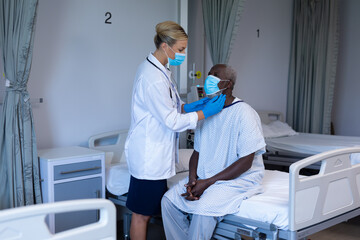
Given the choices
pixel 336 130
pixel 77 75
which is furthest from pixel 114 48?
pixel 336 130

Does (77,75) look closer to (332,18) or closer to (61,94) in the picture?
(61,94)

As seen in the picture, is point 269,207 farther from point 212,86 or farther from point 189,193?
point 212,86

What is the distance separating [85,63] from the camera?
3641 millimetres

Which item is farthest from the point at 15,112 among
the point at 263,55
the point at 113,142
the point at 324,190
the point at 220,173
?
the point at 263,55

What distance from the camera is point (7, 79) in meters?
2.87

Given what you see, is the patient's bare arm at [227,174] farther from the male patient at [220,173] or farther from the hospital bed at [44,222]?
the hospital bed at [44,222]

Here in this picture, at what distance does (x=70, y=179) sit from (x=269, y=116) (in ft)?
11.4

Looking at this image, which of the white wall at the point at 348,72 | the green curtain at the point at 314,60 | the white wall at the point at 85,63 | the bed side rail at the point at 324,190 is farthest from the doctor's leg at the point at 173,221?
the white wall at the point at 348,72

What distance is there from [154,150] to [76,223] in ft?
3.41

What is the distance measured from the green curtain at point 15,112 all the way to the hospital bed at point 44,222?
163 cm

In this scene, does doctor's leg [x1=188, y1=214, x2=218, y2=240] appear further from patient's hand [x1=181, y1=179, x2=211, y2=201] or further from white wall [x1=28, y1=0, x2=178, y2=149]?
white wall [x1=28, y1=0, x2=178, y2=149]

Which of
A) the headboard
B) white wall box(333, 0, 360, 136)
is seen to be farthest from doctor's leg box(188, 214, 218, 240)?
white wall box(333, 0, 360, 136)

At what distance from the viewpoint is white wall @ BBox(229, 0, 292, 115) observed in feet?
17.5

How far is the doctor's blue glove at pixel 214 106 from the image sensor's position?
253 centimetres
